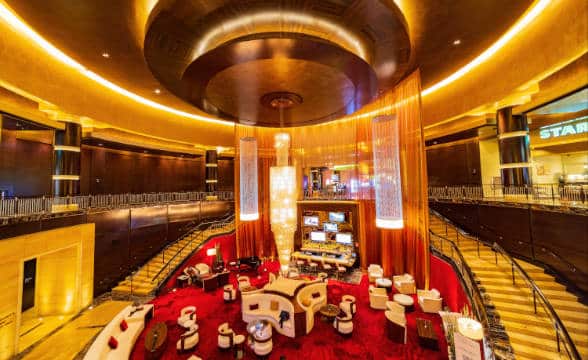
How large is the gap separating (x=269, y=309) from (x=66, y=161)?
27.1 feet

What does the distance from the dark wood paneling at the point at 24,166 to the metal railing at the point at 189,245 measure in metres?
5.82

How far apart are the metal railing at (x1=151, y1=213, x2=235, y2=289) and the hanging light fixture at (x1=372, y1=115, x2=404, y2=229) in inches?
311

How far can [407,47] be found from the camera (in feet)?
14.6

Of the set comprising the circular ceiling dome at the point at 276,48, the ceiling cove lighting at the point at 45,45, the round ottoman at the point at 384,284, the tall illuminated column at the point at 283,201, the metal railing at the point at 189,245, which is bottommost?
the round ottoman at the point at 384,284

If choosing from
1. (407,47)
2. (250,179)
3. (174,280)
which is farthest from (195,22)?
(174,280)

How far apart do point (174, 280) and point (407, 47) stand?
34.7 feet

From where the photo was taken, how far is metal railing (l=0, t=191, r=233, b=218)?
576 centimetres

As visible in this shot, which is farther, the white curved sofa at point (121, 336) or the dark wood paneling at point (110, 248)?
the dark wood paneling at point (110, 248)

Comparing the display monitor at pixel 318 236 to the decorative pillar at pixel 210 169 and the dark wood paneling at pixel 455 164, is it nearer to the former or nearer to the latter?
the decorative pillar at pixel 210 169

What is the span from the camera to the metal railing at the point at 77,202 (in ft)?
18.9

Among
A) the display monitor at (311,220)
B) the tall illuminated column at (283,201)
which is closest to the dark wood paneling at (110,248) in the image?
the tall illuminated column at (283,201)

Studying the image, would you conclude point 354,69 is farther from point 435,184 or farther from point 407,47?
point 435,184

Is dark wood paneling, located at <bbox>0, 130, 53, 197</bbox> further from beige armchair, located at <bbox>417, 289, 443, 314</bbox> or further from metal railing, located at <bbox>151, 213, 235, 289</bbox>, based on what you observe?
beige armchair, located at <bbox>417, 289, 443, 314</bbox>

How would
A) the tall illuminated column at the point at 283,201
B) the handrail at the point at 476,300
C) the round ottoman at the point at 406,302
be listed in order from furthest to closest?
the tall illuminated column at the point at 283,201 < the round ottoman at the point at 406,302 < the handrail at the point at 476,300
